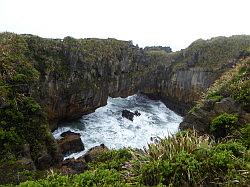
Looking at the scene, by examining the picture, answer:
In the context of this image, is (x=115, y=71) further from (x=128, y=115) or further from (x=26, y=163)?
(x=26, y=163)

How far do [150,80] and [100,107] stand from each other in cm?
1683

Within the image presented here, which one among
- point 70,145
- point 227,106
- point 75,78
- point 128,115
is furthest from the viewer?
point 128,115

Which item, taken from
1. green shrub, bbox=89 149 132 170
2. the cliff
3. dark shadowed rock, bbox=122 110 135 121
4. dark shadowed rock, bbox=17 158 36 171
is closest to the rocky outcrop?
green shrub, bbox=89 149 132 170

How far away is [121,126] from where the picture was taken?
40656 millimetres

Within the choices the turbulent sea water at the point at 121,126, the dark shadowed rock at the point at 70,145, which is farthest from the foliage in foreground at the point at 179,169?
the dark shadowed rock at the point at 70,145

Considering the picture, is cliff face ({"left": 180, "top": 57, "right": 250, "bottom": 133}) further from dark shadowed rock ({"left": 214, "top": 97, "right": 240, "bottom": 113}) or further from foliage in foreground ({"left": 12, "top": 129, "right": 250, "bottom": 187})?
foliage in foreground ({"left": 12, "top": 129, "right": 250, "bottom": 187})

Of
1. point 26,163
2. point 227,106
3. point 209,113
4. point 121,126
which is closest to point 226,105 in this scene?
point 227,106

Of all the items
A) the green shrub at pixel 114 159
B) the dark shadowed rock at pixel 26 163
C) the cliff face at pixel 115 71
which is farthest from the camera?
the cliff face at pixel 115 71

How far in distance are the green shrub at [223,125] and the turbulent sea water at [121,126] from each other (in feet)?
48.2

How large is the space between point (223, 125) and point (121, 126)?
27.6m

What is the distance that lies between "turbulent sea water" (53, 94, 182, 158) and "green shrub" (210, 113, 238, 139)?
578 inches

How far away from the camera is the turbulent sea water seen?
34719mm

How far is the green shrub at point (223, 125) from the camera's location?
13195mm

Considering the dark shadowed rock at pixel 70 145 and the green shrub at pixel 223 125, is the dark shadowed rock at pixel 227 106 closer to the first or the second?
the green shrub at pixel 223 125
